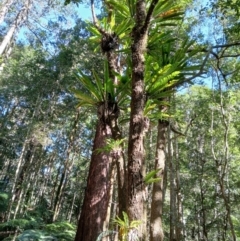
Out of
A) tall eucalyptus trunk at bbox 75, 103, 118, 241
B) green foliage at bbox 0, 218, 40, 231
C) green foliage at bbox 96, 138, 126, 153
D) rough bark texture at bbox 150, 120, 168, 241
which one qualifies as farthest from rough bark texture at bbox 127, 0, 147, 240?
green foliage at bbox 0, 218, 40, 231

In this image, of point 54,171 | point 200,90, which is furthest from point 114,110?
point 54,171

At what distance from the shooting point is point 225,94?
10.3 metres

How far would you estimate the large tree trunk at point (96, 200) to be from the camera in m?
2.90

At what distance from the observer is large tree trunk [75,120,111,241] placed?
2898 millimetres

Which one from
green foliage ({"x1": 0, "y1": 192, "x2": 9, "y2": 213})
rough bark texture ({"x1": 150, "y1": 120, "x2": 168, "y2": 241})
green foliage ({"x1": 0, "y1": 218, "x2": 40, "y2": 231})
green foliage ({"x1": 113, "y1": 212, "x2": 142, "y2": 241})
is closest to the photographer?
green foliage ({"x1": 113, "y1": 212, "x2": 142, "y2": 241})

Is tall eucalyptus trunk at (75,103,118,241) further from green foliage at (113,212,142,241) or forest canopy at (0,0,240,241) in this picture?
green foliage at (113,212,142,241)

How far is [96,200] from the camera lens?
10.1ft

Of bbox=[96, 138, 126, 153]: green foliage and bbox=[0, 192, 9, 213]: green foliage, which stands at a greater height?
bbox=[0, 192, 9, 213]: green foliage

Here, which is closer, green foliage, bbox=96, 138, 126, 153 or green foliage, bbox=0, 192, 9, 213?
green foliage, bbox=96, 138, 126, 153

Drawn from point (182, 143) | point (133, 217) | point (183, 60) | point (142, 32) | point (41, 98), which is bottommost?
point (133, 217)

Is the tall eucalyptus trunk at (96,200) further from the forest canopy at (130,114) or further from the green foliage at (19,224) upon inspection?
the green foliage at (19,224)

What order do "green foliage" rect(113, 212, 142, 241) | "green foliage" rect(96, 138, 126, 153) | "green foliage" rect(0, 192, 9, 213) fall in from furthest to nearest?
"green foliage" rect(0, 192, 9, 213)
"green foliage" rect(96, 138, 126, 153)
"green foliage" rect(113, 212, 142, 241)

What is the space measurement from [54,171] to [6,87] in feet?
37.3

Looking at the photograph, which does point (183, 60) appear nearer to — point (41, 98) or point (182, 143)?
point (182, 143)
